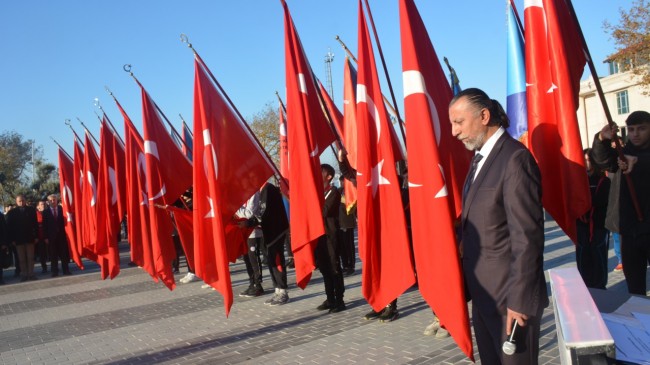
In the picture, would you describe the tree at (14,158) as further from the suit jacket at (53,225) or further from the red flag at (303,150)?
the red flag at (303,150)

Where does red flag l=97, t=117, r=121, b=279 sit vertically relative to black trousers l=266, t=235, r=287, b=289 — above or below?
above

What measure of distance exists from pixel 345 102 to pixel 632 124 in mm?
5547

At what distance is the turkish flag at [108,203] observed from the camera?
33.3 ft

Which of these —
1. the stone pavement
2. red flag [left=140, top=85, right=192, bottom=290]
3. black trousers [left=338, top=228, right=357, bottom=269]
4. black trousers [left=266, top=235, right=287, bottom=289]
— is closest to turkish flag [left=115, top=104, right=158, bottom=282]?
red flag [left=140, top=85, right=192, bottom=290]

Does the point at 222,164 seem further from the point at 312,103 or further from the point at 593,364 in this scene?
the point at 593,364

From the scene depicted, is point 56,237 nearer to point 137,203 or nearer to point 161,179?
point 137,203

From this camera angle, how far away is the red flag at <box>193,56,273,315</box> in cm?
661

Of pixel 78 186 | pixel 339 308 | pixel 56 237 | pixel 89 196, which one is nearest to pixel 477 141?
pixel 339 308

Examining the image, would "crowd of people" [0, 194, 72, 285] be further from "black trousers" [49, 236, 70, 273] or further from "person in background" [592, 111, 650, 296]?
"person in background" [592, 111, 650, 296]

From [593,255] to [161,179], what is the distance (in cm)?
617

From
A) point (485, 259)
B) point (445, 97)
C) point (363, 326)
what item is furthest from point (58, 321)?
point (485, 259)

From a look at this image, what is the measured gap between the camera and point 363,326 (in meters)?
6.80

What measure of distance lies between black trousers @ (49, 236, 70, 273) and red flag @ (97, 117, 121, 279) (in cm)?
610

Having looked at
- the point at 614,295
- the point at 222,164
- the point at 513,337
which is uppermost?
the point at 222,164
